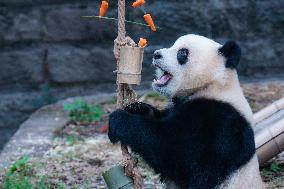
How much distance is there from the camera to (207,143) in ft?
10.4

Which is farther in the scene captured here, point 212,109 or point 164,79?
point 164,79

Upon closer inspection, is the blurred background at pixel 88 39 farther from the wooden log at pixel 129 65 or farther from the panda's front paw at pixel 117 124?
the wooden log at pixel 129 65

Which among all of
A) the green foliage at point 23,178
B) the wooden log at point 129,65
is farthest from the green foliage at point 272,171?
the wooden log at point 129,65

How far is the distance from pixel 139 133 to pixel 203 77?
1.43 ft

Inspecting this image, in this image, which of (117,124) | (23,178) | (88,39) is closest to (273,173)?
(117,124)

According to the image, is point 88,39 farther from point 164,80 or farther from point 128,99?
point 128,99

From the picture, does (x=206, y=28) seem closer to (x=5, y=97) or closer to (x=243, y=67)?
(x=243, y=67)

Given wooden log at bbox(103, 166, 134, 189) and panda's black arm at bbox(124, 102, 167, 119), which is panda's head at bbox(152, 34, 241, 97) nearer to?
panda's black arm at bbox(124, 102, 167, 119)

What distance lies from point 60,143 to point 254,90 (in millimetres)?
1914

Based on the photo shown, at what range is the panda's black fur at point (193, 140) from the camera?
3.17 m

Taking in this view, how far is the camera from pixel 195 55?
338cm

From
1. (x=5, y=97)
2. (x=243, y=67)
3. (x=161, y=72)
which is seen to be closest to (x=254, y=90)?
(x=243, y=67)

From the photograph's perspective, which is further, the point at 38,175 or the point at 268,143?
the point at 38,175

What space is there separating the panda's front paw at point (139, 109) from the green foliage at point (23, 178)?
0.90 meters
